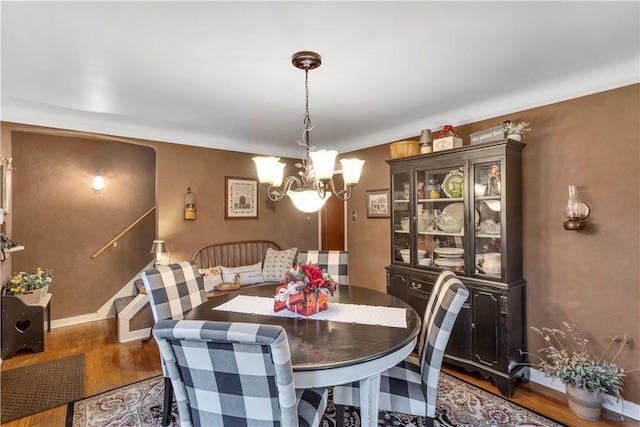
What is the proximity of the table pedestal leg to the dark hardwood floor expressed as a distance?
1512 mm

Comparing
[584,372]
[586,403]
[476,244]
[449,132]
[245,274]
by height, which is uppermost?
[449,132]

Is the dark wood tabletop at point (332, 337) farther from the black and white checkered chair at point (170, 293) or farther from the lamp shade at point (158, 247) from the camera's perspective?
the lamp shade at point (158, 247)

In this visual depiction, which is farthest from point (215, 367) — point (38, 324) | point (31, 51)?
point (38, 324)

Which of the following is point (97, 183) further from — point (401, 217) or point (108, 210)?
point (401, 217)

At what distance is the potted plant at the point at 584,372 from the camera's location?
7.02 feet

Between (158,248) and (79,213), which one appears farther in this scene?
(79,213)

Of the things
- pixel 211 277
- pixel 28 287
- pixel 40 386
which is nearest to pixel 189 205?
pixel 211 277

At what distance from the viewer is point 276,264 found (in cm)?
424

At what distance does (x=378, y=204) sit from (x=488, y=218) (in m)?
1.55

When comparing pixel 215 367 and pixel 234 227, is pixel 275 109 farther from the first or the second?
pixel 215 367

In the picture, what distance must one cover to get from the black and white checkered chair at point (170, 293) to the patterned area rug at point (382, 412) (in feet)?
1.11

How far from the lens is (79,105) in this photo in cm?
287

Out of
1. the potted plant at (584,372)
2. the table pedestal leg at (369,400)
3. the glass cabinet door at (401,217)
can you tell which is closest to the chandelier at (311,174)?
the table pedestal leg at (369,400)

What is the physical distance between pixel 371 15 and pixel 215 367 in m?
1.72
